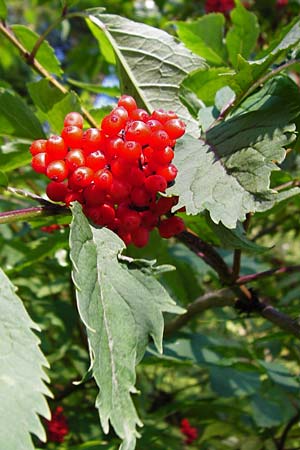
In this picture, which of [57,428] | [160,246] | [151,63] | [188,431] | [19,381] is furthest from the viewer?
[188,431]

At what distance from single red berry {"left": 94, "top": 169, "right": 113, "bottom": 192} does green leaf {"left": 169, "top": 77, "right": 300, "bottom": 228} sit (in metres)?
0.13

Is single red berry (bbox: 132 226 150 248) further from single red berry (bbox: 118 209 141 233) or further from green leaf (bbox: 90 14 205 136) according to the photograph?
green leaf (bbox: 90 14 205 136)

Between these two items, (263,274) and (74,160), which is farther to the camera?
(263,274)

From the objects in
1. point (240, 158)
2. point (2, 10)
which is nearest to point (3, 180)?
point (240, 158)

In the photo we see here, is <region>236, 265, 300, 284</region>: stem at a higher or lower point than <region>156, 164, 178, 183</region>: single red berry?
lower

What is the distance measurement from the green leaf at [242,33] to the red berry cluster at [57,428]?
169 cm

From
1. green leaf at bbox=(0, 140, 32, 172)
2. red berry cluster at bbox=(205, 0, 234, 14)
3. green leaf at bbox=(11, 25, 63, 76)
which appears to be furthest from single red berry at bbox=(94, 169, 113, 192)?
red berry cluster at bbox=(205, 0, 234, 14)

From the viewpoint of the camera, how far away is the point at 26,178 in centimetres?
263

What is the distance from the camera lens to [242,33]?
2006 mm

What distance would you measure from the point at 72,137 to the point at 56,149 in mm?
44

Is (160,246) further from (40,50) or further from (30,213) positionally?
(30,213)

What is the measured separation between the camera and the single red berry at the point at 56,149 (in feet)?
4.22

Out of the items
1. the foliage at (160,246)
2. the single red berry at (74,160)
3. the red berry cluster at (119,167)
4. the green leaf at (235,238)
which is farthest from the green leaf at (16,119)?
the green leaf at (235,238)

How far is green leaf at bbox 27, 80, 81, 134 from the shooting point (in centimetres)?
167
